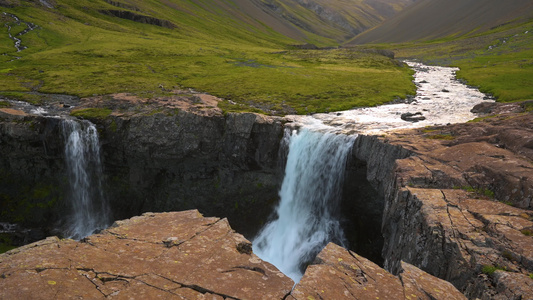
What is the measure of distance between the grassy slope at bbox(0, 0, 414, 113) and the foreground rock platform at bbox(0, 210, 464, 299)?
28880 mm

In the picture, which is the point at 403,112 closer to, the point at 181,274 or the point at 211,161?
the point at 211,161

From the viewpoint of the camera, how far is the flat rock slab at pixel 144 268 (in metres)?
10.8

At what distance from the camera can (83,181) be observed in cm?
3666

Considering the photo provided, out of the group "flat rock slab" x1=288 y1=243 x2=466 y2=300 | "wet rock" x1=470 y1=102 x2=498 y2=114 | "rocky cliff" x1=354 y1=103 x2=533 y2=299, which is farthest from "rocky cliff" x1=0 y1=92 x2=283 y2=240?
"wet rock" x1=470 y1=102 x2=498 y2=114

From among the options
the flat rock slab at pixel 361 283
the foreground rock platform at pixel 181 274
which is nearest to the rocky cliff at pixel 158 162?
the foreground rock platform at pixel 181 274

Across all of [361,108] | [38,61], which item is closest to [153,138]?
[361,108]

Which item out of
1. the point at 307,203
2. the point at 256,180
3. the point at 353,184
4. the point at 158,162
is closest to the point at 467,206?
the point at 353,184

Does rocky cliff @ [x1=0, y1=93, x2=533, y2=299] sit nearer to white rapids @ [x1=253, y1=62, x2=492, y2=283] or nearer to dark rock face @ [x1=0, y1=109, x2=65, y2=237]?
dark rock face @ [x1=0, y1=109, x2=65, y2=237]

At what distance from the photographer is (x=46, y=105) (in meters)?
41.7

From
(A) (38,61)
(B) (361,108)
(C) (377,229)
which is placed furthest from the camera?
(A) (38,61)

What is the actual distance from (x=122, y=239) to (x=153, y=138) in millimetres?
22179

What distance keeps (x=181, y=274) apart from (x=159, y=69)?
6764 centimetres

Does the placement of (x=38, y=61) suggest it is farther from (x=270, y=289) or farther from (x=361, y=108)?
(x=270, y=289)

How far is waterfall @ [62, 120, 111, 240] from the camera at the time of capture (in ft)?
116
